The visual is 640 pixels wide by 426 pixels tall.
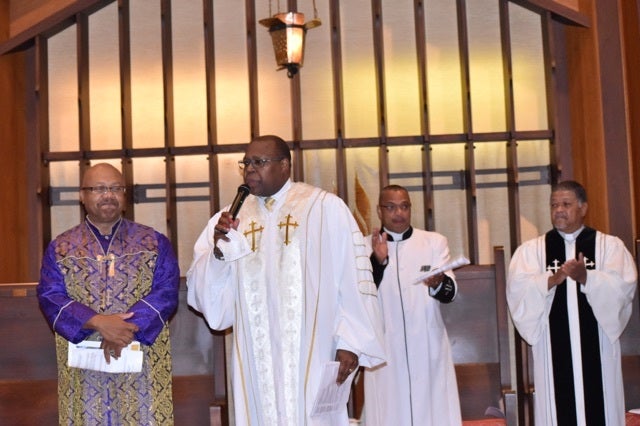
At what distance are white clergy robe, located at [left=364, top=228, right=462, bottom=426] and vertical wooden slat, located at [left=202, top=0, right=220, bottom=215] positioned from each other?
8.25ft

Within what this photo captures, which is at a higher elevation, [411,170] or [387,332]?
[411,170]

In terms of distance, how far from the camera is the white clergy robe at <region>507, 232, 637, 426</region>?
5363 mm

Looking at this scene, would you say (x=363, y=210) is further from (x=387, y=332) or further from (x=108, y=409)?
(x=108, y=409)

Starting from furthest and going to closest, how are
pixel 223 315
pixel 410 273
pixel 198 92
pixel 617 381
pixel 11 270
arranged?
A: pixel 198 92 < pixel 11 270 < pixel 410 273 < pixel 617 381 < pixel 223 315

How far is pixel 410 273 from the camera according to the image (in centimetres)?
581

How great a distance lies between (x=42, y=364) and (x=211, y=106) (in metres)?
3.14

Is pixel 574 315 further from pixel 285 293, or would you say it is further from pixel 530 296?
pixel 285 293

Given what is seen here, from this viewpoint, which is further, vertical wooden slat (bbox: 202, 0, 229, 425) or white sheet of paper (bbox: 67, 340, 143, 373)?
vertical wooden slat (bbox: 202, 0, 229, 425)

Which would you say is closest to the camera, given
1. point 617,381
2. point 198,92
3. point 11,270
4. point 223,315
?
point 223,315

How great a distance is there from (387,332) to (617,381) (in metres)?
1.31

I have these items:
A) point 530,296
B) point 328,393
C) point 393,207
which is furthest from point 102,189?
point 530,296

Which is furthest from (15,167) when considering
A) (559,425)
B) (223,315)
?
(559,425)

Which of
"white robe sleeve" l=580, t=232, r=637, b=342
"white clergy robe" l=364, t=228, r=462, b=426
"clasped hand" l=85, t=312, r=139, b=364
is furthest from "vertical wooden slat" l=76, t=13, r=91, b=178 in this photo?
"white robe sleeve" l=580, t=232, r=637, b=342

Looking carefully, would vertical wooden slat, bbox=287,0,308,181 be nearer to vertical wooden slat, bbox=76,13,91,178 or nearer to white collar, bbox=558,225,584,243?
vertical wooden slat, bbox=76,13,91,178
